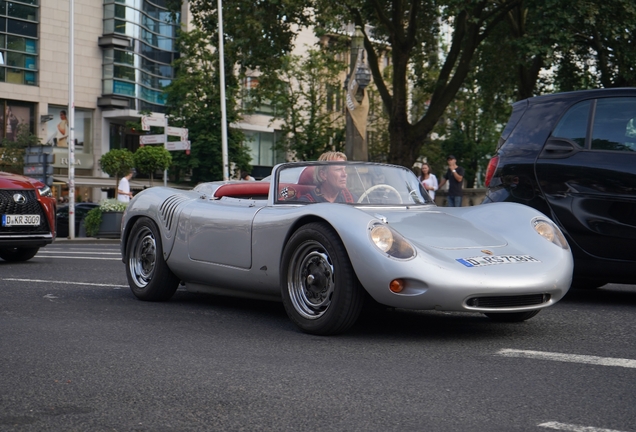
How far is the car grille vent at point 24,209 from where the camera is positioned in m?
12.1

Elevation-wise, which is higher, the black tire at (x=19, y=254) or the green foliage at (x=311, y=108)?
the green foliage at (x=311, y=108)

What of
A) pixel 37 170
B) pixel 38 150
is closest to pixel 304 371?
pixel 37 170

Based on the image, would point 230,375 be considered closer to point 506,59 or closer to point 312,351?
point 312,351

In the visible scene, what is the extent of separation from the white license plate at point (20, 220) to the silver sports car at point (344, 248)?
4.90 m

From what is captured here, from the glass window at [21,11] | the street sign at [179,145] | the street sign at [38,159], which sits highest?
the glass window at [21,11]

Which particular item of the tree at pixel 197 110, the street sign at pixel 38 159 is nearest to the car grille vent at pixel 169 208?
the street sign at pixel 38 159

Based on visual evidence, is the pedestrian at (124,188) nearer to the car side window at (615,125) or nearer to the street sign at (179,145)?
the street sign at (179,145)

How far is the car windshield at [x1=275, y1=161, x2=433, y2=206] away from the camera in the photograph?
6.57 meters

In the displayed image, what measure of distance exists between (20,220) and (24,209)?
162mm

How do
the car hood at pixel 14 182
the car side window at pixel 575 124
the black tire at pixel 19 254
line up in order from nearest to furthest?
the car side window at pixel 575 124 < the car hood at pixel 14 182 < the black tire at pixel 19 254

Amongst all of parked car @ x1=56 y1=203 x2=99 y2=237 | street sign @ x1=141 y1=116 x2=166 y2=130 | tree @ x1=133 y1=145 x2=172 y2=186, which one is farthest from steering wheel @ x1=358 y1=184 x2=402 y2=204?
tree @ x1=133 y1=145 x2=172 y2=186

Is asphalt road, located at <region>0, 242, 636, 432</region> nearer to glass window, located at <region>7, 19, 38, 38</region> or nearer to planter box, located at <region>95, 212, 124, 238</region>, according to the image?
planter box, located at <region>95, 212, 124, 238</region>

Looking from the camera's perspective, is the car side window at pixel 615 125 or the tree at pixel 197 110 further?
the tree at pixel 197 110

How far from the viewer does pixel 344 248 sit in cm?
562
